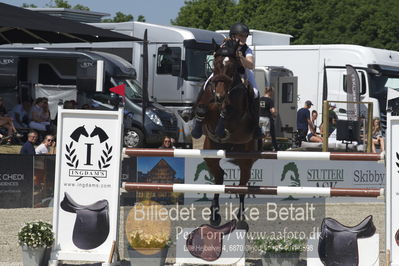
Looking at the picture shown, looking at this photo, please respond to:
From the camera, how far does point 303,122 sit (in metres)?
22.1

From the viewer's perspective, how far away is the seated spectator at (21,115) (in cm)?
2075

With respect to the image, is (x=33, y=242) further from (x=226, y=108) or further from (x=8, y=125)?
(x=8, y=125)

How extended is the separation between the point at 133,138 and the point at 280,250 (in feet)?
45.9

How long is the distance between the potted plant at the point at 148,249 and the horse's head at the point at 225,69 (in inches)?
54.7

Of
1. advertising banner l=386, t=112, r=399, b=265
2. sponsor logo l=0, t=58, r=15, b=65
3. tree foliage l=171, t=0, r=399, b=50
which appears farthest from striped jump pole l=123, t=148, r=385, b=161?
tree foliage l=171, t=0, r=399, b=50

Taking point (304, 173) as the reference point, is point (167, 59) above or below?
above

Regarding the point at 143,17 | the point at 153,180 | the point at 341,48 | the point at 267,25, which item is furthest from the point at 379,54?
the point at 143,17

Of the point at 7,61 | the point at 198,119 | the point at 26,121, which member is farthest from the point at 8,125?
the point at 198,119

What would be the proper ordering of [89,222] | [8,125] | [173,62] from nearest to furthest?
[89,222] < [8,125] < [173,62]

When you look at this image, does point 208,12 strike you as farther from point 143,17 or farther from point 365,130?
point 365,130

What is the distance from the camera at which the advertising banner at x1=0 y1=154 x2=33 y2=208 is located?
11.8 meters

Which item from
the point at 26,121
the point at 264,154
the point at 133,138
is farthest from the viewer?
the point at 133,138

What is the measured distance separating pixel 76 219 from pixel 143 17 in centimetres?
5758

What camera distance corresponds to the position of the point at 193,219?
8008 millimetres
